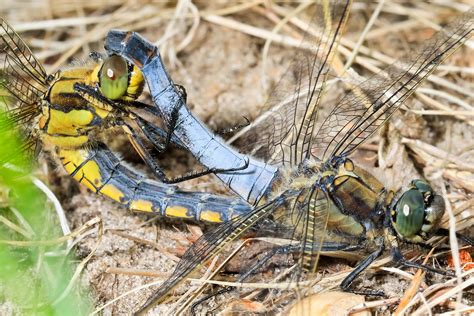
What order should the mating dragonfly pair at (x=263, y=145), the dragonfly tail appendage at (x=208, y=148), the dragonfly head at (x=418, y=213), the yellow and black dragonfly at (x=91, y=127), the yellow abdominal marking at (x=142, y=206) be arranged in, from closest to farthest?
the dragonfly head at (x=418, y=213) < the mating dragonfly pair at (x=263, y=145) < the dragonfly tail appendage at (x=208, y=148) < the yellow and black dragonfly at (x=91, y=127) < the yellow abdominal marking at (x=142, y=206)

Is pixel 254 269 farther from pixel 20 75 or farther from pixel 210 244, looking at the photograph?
pixel 20 75

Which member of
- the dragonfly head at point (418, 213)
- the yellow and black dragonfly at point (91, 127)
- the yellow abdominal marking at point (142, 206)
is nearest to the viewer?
the dragonfly head at point (418, 213)

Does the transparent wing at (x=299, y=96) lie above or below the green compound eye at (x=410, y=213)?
above

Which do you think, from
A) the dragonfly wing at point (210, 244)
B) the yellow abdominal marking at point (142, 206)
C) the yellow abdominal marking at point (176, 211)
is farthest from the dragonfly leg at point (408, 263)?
the yellow abdominal marking at point (142, 206)

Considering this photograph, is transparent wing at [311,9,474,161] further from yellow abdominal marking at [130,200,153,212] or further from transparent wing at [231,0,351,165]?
yellow abdominal marking at [130,200,153,212]

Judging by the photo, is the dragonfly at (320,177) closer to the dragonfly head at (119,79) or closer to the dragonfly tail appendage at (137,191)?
the dragonfly head at (119,79)


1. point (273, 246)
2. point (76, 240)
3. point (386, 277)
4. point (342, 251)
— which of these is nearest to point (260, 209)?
point (273, 246)

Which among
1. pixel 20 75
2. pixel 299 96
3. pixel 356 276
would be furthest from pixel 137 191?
pixel 356 276
